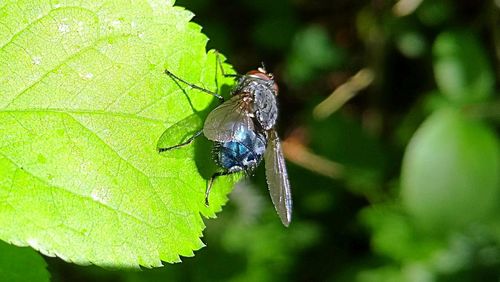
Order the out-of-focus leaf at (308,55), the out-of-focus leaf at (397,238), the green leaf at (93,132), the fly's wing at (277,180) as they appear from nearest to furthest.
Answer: the green leaf at (93,132)
the fly's wing at (277,180)
the out-of-focus leaf at (397,238)
the out-of-focus leaf at (308,55)

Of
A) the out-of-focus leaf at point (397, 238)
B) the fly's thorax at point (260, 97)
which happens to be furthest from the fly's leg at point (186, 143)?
the out-of-focus leaf at point (397, 238)

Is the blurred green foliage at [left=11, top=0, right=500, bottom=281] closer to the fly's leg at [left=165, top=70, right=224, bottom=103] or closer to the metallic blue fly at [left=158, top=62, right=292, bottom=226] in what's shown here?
the metallic blue fly at [left=158, top=62, right=292, bottom=226]

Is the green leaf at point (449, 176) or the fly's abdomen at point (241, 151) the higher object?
the green leaf at point (449, 176)

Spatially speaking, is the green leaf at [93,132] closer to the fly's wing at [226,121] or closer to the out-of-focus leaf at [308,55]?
the fly's wing at [226,121]

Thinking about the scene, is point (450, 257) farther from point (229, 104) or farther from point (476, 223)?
point (229, 104)

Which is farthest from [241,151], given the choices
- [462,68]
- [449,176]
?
→ [462,68]

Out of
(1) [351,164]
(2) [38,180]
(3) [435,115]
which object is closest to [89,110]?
(2) [38,180]

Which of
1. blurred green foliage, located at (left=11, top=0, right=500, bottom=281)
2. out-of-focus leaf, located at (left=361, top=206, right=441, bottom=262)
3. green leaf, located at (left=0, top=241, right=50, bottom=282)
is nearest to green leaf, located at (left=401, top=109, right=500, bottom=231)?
blurred green foliage, located at (left=11, top=0, right=500, bottom=281)

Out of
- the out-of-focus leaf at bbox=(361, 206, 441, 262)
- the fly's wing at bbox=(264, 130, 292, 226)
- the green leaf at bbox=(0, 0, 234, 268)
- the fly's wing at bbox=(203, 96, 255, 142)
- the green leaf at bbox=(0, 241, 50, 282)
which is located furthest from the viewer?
the out-of-focus leaf at bbox=(361, 206, 441, 262)
